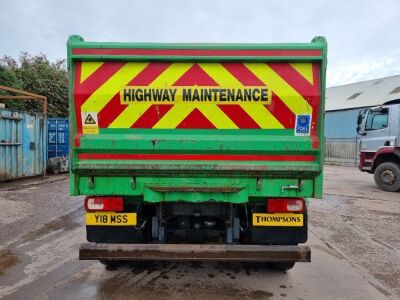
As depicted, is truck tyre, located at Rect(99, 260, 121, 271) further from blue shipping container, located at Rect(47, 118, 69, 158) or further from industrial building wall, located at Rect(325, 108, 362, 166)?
industrial building wall, located at Rect(325, 108, 362, 166)

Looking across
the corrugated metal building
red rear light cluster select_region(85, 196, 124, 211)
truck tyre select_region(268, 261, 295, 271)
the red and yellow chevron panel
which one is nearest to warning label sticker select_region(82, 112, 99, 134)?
the red and yellow chevron panel

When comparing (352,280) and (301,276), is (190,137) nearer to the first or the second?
(301,276)

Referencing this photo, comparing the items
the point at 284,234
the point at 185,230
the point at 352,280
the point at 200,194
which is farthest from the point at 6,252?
the point at 352,280

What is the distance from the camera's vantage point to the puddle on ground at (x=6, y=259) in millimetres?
4453

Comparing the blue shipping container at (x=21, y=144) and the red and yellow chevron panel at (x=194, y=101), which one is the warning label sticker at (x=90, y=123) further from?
the blue shipping container at (x=21, y=144)

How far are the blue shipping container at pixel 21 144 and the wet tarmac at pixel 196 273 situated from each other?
505 cm

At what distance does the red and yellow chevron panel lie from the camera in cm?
340

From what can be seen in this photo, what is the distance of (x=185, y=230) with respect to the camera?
12.6ft

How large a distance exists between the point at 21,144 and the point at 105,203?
31.6ft

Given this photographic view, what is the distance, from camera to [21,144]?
11.8m

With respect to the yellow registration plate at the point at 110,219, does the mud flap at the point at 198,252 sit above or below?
below

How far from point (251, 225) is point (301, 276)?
1.17 m

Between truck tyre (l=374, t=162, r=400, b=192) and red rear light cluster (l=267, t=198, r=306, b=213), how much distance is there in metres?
9.13

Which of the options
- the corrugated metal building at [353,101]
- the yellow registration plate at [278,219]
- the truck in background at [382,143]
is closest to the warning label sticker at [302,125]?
the yellow registration plate at [278,219]
